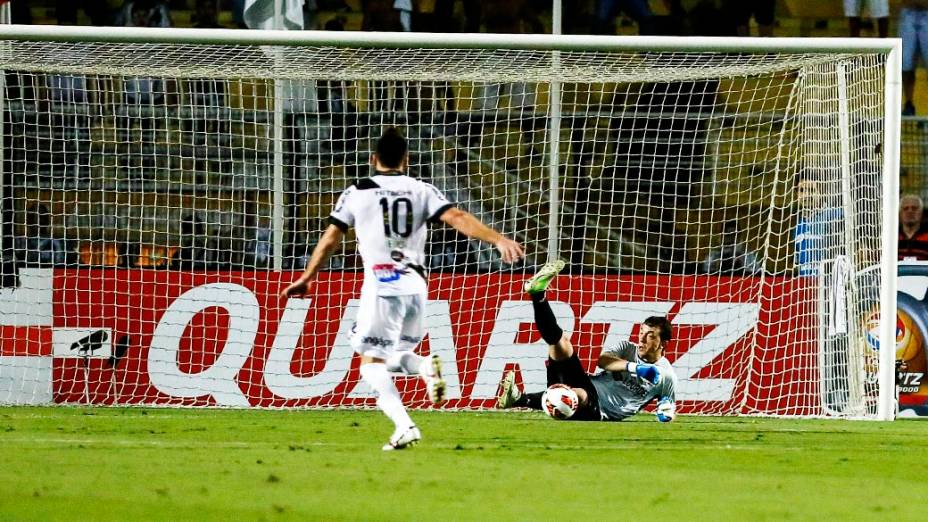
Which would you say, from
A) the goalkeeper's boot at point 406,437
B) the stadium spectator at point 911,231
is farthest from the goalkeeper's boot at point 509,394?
the stadium spectator at point 911,231

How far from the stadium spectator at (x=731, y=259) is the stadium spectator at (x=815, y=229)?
0.44 meters

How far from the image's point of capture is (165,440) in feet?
30.2

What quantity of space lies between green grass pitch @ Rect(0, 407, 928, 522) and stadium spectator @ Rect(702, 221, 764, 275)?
2651 mm

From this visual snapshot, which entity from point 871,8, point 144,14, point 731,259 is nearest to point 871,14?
point 871,8

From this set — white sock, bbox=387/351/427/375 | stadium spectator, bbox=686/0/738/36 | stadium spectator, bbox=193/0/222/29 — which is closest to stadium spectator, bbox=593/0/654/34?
stadium spectator, bbox=686/0/738/36

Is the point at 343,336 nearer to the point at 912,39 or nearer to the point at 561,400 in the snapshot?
the point at 561,400

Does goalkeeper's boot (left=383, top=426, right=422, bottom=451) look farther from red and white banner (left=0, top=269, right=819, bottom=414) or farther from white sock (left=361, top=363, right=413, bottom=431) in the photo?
red and white banner (left=0, top=269, right=819, bottom=414)

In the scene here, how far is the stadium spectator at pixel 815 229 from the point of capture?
13.0 meters

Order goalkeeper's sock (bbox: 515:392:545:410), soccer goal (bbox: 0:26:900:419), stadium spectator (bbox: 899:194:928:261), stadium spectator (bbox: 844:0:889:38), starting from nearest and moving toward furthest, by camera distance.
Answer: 1. goalkeeper's sock (bbox: 515:392:545:410)
2. soccer goal (bbox: 0:26:900:419)
3. stadium spectator (bbox: 899:194:928:261)
4. stadium spectator (bbox: 844:0:889:38)

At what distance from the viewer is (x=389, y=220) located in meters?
8.53

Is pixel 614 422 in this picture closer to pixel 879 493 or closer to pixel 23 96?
pixel 879 493

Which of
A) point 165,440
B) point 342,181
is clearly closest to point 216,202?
point 342,181

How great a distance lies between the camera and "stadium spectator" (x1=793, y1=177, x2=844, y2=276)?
511 inches

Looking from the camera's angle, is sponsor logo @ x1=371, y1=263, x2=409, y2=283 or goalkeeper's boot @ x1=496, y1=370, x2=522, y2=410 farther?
goalkeeper's boot @ x1=496, y1=370, x2=522, y2=410
